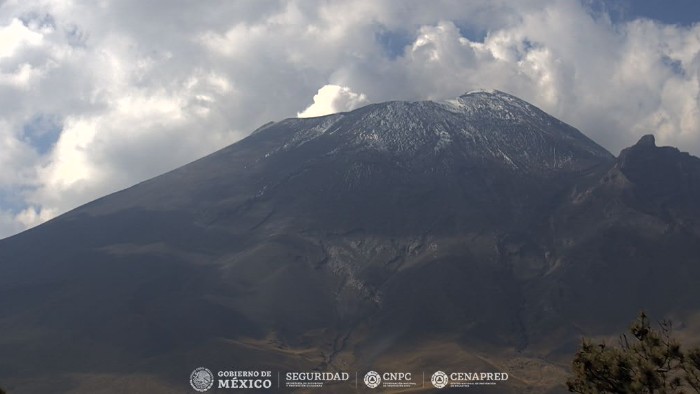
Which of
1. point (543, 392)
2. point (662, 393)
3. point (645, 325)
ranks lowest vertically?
point (662, 393)

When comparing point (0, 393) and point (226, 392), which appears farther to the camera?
point (226, 392)

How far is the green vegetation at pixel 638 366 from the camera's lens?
1216 inches

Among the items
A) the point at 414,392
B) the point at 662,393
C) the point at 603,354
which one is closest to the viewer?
the point at 662,393

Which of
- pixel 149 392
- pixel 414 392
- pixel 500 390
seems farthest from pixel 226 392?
pixel 500 390

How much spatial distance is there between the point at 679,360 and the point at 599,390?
10.0 feet

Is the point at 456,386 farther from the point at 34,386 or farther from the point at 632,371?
the point at 632,371

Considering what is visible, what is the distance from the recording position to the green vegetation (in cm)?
3089

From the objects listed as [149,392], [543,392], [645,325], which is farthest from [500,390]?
[645,325]

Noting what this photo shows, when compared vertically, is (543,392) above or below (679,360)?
above

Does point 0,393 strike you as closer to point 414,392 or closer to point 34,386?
point 414,392

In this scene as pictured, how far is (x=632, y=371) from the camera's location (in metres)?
31.6

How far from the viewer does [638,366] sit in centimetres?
3117

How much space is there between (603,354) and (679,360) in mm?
2651

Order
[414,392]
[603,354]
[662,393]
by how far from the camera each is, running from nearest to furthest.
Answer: [662,393] < [603,354] < [414,392]
